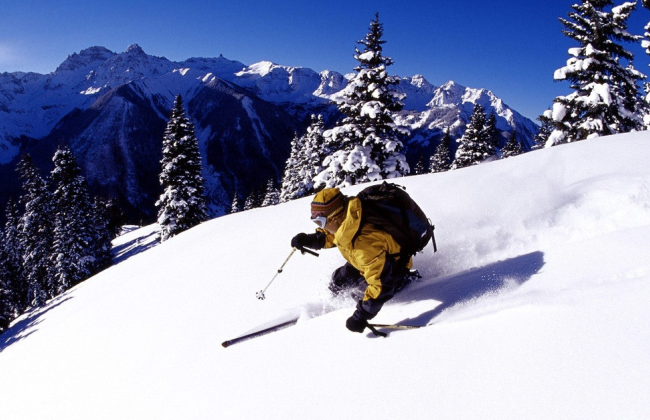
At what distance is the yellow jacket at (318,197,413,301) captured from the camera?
10.4 ft

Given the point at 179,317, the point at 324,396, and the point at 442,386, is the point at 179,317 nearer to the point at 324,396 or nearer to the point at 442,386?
the point at 324,396

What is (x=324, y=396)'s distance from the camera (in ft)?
8.52

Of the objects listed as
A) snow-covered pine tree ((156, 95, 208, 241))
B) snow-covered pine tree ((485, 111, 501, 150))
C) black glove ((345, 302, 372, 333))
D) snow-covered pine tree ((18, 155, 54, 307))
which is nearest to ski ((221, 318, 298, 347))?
black glove ((345, 302, 372, 333))

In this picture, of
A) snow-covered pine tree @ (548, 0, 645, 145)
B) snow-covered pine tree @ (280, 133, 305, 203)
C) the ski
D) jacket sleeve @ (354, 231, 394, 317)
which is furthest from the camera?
snow-covered pine tree @ (280, 133, 305, 203)

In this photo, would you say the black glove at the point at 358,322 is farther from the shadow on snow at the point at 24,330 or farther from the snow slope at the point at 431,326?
the shadow on snow at the point at 24,330

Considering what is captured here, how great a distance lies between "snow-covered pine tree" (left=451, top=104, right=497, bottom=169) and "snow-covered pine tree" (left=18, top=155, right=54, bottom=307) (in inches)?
1638

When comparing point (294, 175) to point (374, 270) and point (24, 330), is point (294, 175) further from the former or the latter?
point (374, 270)

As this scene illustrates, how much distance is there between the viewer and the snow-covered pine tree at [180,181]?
2467 centimetres

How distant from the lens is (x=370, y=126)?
714 inches

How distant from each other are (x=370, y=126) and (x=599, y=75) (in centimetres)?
1165

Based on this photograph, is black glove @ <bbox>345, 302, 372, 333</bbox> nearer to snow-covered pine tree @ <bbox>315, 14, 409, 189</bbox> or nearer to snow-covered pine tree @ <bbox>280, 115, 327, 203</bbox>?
snow-covered pine tree @ <bbox>315, 14, 409, 189</bbox>

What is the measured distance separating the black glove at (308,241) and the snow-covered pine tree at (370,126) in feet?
43.0

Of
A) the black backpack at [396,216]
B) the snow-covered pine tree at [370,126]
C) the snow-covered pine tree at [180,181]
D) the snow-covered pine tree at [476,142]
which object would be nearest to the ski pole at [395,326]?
the black backpack at [396,216]

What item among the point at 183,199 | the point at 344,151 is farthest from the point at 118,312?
the point at 183,199
